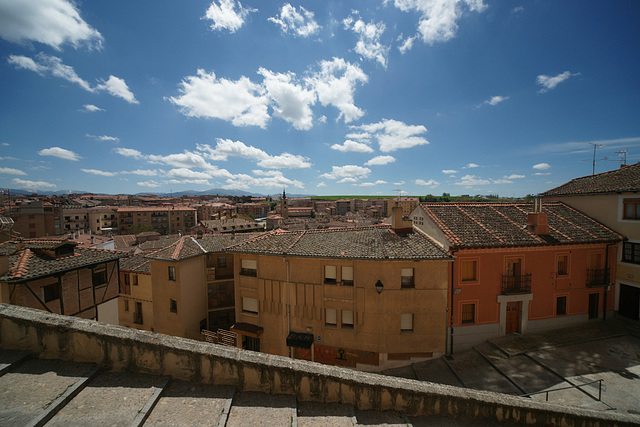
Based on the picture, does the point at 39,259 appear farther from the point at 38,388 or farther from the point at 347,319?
the point at 347,319

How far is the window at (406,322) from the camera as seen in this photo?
50.9 ft

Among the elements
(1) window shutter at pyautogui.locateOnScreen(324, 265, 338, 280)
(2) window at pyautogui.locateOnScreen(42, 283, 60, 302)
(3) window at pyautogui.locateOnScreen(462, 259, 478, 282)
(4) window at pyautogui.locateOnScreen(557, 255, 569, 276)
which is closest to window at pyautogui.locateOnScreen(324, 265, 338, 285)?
(1) window shutter at pyautogui.locateOnScreen(324, 265, 338, 280)

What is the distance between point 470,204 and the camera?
2033 cm

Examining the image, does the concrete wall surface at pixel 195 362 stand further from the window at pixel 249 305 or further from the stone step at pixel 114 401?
the window at pixel 249 305

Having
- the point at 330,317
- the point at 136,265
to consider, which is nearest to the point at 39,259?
the point at 136,265

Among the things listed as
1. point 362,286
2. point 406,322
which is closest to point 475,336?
point 406,322

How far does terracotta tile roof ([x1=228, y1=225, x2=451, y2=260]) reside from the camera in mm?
15219

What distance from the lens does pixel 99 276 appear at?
Result: 15.4m

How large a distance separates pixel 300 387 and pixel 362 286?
11.5 metres

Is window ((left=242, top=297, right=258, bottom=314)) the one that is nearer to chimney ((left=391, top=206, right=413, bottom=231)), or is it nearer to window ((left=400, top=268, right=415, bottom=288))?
window ((left=400, top=268, right=415, bottom=288))

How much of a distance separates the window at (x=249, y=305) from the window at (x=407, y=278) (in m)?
10.1

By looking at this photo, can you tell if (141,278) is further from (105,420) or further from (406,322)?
(105,420)

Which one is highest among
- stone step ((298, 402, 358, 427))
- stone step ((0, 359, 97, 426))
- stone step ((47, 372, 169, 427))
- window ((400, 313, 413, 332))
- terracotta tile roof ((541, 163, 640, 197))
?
terracotta tile roof ((541, 163, 640, 197))

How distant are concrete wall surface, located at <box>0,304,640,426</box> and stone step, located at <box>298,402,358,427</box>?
10 cm
